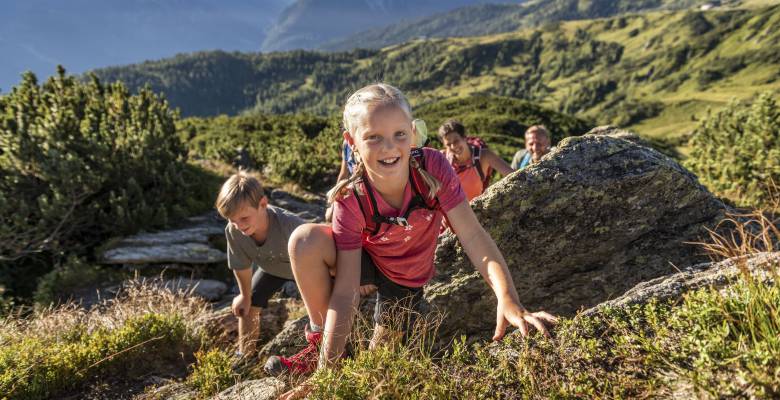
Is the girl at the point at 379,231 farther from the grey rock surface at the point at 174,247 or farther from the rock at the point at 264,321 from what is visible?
the grey rock surface at the point at 174,247

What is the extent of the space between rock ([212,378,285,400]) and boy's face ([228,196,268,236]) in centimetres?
151

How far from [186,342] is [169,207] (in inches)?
267

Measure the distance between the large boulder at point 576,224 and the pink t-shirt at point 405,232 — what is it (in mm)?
789

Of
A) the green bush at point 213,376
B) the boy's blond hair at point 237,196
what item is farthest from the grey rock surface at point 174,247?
the green bush at point 213,376

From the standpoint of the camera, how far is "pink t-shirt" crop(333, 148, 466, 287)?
113 inches

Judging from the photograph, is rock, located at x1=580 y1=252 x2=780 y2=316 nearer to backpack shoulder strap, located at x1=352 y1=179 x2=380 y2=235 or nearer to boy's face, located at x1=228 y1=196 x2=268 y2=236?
backpack shoulder strap, located at x1=352 y1=179 x2=380 y2=235

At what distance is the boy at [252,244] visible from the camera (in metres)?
4.04

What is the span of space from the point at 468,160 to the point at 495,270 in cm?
399

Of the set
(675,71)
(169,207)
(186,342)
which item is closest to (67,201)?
(169,207)

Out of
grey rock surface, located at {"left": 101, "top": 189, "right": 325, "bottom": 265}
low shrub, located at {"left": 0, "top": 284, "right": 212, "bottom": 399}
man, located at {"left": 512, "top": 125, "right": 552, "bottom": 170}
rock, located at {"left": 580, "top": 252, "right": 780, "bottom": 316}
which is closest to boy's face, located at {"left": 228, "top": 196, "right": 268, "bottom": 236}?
low shrub, located at {"left": 0, "top": 284, "right": 212, "bottom": 399}

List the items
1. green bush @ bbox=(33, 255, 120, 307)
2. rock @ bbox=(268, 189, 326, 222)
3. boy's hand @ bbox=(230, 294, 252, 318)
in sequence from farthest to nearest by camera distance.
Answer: rock @ bbox=(268, 189, 326, 222) → green bush @ bbox=(33, 255, 120, 307) → boy's hand @ bbox=(230, 294, 252, 318)

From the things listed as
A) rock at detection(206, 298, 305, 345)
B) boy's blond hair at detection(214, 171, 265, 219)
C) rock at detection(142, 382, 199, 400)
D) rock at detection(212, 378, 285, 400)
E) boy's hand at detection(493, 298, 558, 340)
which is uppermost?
boy's blond hair at detection(214, 171, 265, 219)

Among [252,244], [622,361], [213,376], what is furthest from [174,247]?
[622,361]

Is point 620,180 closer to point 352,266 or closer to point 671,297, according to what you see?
point 671,297
